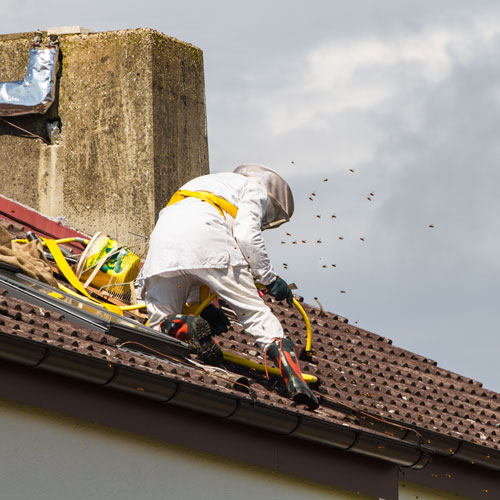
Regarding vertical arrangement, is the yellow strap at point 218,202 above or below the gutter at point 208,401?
above

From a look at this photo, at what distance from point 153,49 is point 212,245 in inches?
281

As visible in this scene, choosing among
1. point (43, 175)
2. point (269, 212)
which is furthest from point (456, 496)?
point (43, 175)

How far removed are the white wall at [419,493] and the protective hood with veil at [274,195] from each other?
7.63ft

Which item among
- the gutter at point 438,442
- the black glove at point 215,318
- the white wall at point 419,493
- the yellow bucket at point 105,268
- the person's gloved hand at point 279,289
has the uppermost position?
the person's gloved hand at point 279,289

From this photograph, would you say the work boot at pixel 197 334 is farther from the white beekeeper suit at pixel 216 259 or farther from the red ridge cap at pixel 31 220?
the red ridge cap at pixel 31 220

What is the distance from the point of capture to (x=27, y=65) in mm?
16125

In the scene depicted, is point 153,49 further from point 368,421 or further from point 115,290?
point 368,421

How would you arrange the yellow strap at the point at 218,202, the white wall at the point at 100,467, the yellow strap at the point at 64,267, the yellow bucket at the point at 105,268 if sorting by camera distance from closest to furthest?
1. the white wall at the point at 100,467
2. the yellow strap at the point at 218,202
3. the yellow strap at the point at 64,267
4. the yellow bucket at the point at 105,268

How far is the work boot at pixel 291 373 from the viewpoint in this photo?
902 centimetres

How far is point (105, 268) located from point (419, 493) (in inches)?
131

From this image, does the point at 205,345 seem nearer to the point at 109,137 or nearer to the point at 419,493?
the point at 419,493

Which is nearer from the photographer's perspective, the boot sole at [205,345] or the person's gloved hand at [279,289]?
the boot sole at [205,345]

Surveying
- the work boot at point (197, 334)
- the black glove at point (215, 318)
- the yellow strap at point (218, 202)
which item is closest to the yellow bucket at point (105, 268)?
the black glove at point (215, 318)

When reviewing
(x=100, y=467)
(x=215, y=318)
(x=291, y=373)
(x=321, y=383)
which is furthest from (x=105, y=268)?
(x=100, y=467)
